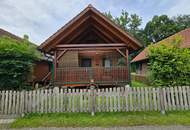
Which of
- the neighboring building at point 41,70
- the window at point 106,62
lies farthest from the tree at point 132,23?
the window at point 106,62

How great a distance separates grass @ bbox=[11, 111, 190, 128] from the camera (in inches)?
216

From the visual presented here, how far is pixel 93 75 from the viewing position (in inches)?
473

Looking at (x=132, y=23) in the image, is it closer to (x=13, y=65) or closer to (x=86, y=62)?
(x=86, y=62)

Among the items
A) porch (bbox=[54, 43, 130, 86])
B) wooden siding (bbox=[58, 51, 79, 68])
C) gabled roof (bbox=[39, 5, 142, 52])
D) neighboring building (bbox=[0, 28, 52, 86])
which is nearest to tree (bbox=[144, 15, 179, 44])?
neighboring building (bbox=[0, 28, 52, 86])

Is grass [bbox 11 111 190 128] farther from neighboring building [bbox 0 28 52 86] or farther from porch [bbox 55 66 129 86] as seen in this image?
neighboring building [bbox 0 28 52 86]

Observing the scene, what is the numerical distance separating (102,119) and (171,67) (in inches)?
183

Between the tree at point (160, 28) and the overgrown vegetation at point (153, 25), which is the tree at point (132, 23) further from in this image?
the tree at point (160, 28)

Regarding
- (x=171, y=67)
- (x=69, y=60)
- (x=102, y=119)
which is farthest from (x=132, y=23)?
(x=102, y=119)

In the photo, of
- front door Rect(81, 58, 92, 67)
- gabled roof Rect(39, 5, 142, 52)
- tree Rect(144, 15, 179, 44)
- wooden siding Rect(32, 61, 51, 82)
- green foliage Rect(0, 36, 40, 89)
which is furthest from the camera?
tree Rect(144, 15, 179, 44)

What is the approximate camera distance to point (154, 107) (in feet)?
21.7

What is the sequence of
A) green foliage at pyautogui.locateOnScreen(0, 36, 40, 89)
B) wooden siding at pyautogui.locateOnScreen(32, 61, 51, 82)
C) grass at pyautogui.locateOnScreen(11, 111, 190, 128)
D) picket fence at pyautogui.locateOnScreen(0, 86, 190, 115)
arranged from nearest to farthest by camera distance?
1. grass at pyautogui.locateOnScreen(11, 111, 190, 128)
2. picket fence at pyautogui.locateOnScreen(0, 86, 190, 115)
3. green foliage at pyautogui.locateOnScreen(0, 36, 40, 89)
4. wooden siding at pyautogui.locateOnScreen(32, 61, 51, 82)

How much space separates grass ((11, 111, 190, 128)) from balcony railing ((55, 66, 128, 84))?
212 inches

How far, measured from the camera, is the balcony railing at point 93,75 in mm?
11883

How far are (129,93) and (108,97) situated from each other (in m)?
0.92
